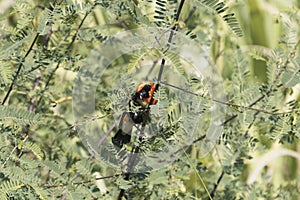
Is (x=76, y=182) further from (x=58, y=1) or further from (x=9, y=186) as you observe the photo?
(x=58, y=1)

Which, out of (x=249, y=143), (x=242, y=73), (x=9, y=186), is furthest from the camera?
(x=242, y=73)

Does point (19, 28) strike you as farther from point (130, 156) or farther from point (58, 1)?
point (130, 156)

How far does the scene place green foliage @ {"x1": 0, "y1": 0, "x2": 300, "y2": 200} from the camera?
80cm

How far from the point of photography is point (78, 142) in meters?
1.25

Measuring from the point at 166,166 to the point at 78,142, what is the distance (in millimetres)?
335

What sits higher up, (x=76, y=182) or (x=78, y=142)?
(x=76, y=182)

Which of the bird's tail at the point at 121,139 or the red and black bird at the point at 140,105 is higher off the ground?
the red and black bird at the point at 140,105

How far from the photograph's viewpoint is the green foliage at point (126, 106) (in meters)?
0.80

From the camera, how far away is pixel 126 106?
80 centimetres

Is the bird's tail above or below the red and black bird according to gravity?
below

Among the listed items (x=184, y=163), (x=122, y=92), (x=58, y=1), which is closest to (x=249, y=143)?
(x=184, y=163)

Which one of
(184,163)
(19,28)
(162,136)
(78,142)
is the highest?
(19,28)

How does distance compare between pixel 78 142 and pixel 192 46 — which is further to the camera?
pixel 78 142

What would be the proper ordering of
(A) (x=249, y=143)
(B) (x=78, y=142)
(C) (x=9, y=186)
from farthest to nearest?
1. (B) (x=78, y=142)
2. (A) (x=249, y=143)
3. (C) (x=9, y=186)
